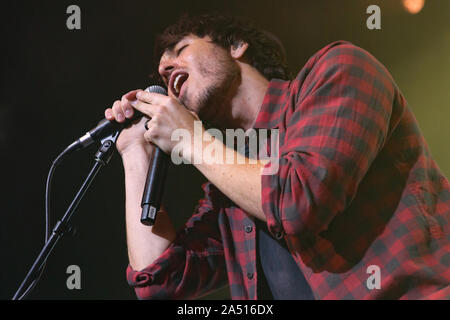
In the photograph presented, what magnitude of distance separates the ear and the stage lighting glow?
1.76 feet

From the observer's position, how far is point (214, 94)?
129 centimetres

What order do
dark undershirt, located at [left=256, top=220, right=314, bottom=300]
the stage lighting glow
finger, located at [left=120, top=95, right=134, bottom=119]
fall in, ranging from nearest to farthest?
dark undershirt, located at [left=256, top=220, right=314, bottom=300] < finger, located at [left=120, top=95, right=134, bottom=119] < the stage lighting glow

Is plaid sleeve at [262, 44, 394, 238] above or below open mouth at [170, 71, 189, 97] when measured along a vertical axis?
below

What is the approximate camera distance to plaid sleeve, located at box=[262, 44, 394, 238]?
812 mm

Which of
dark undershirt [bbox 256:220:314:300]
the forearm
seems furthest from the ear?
dark undershirt [bbox 256:220:314:300]

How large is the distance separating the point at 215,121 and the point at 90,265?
612mm

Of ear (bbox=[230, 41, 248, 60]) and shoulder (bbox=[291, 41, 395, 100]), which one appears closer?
shoulder (bbox=[291, 41, 395, 100])

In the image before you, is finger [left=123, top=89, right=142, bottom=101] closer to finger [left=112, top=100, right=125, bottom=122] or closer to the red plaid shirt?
finger [left=112, top=100, right=125, bottom=122]

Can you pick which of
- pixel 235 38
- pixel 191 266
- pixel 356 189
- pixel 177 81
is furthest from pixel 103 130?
pixel 356 189

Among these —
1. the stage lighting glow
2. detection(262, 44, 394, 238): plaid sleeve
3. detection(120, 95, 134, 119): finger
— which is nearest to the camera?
detection(262, 44, 394, 238): plaid sleeve

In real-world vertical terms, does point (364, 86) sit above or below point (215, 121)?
above

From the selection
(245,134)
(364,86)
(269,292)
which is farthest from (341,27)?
(269,292)

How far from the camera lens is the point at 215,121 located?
133cm
